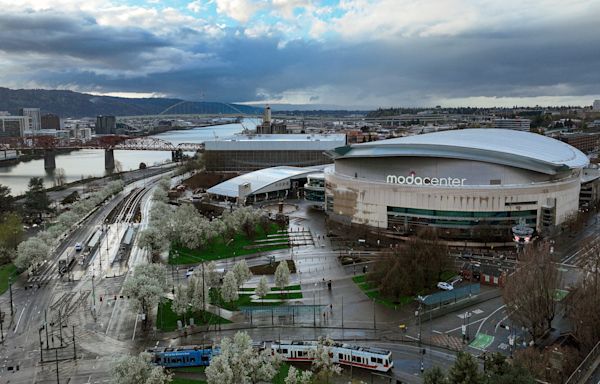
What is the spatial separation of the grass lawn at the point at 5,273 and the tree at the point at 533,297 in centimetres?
2766

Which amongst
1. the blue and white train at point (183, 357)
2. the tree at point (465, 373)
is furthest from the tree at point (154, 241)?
the tree at point (465, 373)

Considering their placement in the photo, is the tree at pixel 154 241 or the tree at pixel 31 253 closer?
the tree at pixel 31 253

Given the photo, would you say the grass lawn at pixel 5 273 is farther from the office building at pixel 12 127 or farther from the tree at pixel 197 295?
the office building at pixel 12 127

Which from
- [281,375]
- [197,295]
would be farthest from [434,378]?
[197,295]

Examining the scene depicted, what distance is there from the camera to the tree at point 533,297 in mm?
21078

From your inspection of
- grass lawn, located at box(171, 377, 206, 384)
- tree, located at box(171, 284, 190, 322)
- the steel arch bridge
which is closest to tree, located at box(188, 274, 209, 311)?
tree, located at box(171, 284, 190, 322)

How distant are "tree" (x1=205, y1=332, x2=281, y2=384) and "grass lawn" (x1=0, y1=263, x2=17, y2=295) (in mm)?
19703

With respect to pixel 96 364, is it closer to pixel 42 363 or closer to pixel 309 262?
pixel 42 363

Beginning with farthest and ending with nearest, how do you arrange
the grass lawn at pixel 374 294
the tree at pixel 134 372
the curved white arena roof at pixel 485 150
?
the curved white arena roof at pixel 485 150 < the grass lawn at pixel 374 294 < the tree at pixel 134 372

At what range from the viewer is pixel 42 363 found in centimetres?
2111

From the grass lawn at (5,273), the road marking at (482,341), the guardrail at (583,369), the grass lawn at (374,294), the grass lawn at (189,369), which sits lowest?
the grass lawn at (5,273)

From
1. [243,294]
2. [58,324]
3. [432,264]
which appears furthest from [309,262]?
[58,324]

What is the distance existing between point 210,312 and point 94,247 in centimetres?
1825

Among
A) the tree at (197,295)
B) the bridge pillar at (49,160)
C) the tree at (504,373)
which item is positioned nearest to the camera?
the tree at (504,373)
